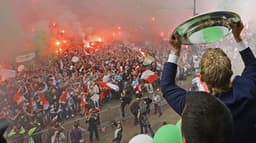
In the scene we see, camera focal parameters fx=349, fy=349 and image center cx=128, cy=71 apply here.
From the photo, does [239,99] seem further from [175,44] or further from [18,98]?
[18,98]

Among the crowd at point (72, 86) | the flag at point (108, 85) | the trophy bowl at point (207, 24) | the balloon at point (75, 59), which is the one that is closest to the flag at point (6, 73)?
the crowd at point (72, 86)

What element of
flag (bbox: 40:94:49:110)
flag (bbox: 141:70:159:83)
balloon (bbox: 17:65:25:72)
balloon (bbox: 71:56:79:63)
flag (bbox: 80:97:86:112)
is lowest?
flag (bbox: 80:97:86:112)

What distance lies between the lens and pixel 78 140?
1753 mm

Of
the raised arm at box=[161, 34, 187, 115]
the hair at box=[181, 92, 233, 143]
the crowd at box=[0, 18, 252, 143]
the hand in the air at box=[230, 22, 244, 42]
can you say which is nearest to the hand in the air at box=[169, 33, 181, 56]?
the raised arm at box=[161, 34, 187, 115]

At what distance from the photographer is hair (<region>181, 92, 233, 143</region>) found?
60 cm

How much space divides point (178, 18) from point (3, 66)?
107 centimetres

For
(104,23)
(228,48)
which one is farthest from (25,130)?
(228,48)

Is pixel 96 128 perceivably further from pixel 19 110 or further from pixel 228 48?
pixel 228 48

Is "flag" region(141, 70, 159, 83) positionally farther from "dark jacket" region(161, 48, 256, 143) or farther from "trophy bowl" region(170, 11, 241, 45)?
"dark jacket" region(161, 48, 256, 143)

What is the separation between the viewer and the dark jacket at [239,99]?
0.86 m

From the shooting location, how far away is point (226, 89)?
0.91 meters

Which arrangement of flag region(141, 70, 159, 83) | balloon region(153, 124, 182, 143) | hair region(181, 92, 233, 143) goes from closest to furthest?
hair region(181, 92, 233, 143)
balloon region(153, 124, 182, 143)
flag region(141, 70, 159, 83)

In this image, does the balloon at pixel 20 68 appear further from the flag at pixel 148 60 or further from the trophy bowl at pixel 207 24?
the trophy bowl at pixel 207 24

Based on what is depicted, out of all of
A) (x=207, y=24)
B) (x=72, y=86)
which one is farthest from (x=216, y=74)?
(x=72, y=86)
